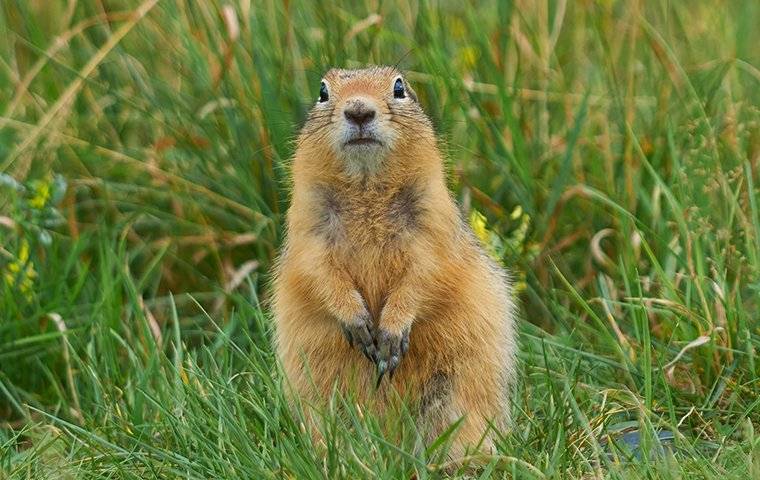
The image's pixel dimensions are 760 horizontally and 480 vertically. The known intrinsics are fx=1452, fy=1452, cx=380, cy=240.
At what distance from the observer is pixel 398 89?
16.0 ft

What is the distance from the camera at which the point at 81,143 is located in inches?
256

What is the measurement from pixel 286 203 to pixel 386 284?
1498 mm

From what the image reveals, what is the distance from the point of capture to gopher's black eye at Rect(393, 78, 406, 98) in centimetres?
485

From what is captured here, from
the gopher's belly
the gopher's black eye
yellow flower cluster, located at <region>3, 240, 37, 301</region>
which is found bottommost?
yellow flower cluster, located at <region>3, 240, 37, 301</region>

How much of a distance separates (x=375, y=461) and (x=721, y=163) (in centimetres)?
249

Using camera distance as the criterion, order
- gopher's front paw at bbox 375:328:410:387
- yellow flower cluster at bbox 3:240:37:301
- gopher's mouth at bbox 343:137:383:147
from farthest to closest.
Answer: yellow flower cluster at bbox 3:240:37:301, gopher's mouth at bbox 343:137:383:147, gopher's front paw at bbox 375:328:410:387

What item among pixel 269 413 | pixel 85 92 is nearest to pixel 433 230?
pixel 269 413

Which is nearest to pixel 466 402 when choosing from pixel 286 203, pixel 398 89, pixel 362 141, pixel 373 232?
pixel 373 232

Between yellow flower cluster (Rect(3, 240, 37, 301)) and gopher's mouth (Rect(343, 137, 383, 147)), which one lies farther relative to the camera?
yellow flower cluster (Rect(3, 240, 37, 301))

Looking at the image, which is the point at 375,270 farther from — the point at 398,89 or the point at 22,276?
the point at 22,276

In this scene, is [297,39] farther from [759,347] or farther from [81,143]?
[759,347]

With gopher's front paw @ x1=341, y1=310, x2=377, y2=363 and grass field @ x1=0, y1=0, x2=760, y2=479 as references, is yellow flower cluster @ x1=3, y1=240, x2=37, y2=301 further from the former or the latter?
gopher's front paw @ x1=341, y1=310, x2=377, y2=363

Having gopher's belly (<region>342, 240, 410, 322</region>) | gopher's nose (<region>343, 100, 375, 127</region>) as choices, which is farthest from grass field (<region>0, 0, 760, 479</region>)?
gopher's nose (<region>343, 100, 375, 127</region>)

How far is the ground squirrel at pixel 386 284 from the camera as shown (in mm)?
4547
